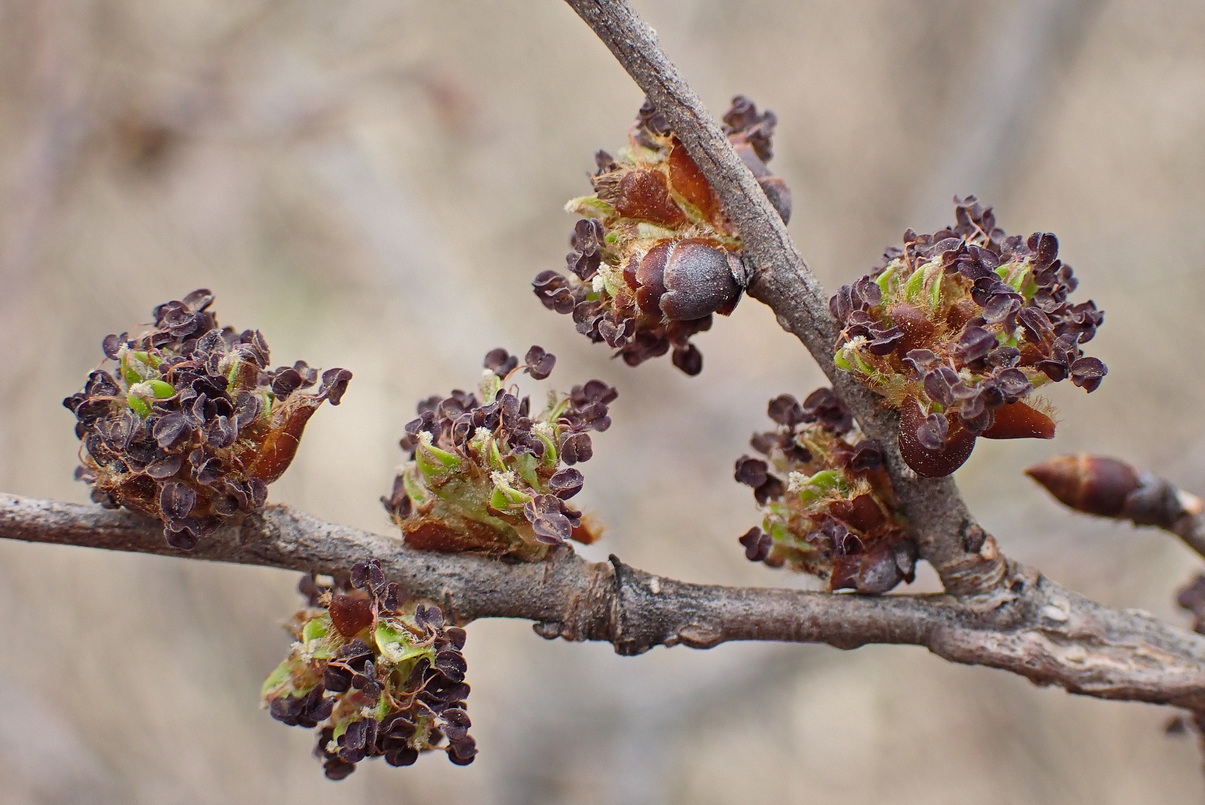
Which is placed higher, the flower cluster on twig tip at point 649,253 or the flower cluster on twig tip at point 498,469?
the flower cluster on twig tip at point 649,253

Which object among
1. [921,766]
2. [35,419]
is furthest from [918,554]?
[35,419]

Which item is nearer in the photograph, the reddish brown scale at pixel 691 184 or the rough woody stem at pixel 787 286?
the rough woody stem at pixel 787 286

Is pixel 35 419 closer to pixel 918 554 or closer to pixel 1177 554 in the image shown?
pixel 918 554

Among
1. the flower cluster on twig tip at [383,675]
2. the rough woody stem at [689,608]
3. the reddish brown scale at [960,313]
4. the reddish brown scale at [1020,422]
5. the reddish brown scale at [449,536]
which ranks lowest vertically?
the flower cluster on twig tip at [383,675]

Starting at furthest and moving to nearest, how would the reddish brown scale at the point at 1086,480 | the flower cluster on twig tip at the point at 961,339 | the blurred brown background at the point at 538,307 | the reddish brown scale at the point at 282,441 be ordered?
1. the blurred brown background at the point at 538,307
2. the reddish brown scale at the point at 1086,480
3. the reddish brown scale at the point at 282,441
4. the flower cluster on twig tip at the point at 961,339

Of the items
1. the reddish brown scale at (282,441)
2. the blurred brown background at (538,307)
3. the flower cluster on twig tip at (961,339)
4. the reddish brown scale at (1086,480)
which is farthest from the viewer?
the blurred brown background at (538,307)

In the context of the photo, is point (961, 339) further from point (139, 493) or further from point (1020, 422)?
point (139, 493)

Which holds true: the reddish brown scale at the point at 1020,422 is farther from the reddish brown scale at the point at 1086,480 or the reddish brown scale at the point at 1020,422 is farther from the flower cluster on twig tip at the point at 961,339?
the reddish brown scale at the point at 1086,480

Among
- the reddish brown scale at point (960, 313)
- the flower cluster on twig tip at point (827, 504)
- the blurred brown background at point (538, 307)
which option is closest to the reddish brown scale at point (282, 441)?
the flower cluster on twig tip at point (827, 504)
